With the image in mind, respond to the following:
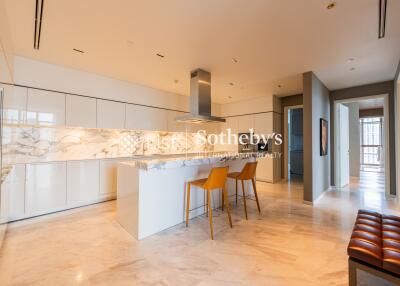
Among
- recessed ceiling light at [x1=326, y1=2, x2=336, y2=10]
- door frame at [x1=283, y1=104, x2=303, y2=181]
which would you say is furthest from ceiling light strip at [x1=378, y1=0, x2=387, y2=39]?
door frame at [x1=283, y1=104, x2=303, y2=181]

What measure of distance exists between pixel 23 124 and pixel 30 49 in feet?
3.73

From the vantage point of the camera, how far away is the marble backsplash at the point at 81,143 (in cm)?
285

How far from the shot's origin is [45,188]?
2.98 meters

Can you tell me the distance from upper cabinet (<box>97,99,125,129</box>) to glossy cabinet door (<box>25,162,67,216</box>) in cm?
105

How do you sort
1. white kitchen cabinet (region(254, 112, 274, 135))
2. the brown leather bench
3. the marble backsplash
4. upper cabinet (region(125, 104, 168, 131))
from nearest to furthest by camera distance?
1. the brown leather bench
2. the marble backsplash
3. upper cabinet (region(125, 104, 168, 131))
4. white kitchen cabinet (region(254, 112, 274, 135))

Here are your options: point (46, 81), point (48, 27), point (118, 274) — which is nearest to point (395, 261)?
point (118, 274)

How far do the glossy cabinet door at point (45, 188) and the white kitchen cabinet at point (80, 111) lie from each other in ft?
2.57

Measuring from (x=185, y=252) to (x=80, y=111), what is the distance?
3084mm

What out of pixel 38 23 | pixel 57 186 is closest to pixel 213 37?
pixel 38 23

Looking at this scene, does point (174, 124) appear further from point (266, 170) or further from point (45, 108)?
point (266, 170)

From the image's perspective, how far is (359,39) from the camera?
249cm

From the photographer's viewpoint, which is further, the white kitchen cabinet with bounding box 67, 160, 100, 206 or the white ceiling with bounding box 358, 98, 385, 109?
the white ceiling with bounding box 358, 98, 385, 109

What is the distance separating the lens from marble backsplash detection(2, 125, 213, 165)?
2.85 metres

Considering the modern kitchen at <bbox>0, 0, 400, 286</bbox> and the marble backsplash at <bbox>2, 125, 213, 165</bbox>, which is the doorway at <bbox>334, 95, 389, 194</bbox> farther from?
the marble backsplash at <bbox>2, 125, 213, 165</bbox>
